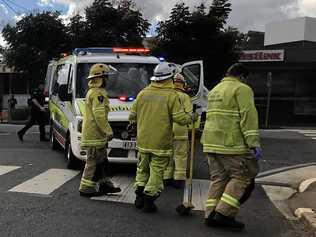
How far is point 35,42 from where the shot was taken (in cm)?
2956

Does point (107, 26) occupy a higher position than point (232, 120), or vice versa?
point (107, 26)

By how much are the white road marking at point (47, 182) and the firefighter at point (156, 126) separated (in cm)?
188

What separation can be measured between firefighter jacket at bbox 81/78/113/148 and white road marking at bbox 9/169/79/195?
3.50 ft

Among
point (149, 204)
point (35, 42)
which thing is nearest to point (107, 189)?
point (149, 204)

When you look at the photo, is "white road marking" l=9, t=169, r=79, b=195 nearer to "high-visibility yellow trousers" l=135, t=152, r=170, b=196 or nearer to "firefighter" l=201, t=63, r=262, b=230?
"high-visibility yellow trousers" l=135, t=152, r=170, b=196

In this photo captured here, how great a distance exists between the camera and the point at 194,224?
6.94m

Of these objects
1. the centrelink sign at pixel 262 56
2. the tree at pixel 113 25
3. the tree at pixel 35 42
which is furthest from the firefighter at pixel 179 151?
the tree at pixel 35 42

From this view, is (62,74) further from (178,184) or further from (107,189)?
(107,189)

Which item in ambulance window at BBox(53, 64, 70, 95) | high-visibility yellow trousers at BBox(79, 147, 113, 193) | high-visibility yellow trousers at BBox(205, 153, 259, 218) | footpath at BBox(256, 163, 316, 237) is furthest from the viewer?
ambulance window at BBox(53, 64, 70, 95)

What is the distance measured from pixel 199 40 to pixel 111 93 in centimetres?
1631

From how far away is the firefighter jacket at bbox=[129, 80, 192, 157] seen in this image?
7.35 metres

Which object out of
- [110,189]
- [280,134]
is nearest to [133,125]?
[110,189]

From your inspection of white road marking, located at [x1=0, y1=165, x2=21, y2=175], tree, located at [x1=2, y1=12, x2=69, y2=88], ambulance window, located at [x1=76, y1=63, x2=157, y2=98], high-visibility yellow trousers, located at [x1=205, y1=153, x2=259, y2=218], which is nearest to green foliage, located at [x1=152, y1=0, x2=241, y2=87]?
tree, located at [x1=2, y1=12, x2=69, y2=88]

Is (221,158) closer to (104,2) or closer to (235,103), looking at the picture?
(235,103)
